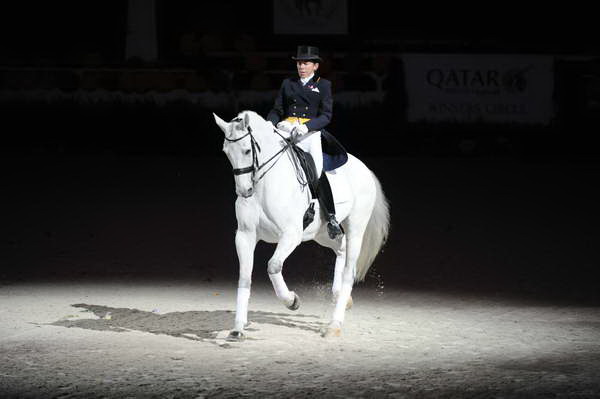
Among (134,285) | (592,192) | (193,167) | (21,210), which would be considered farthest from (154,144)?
(134,285)

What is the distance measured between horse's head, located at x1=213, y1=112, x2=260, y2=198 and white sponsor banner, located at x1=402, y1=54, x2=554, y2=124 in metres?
16.6

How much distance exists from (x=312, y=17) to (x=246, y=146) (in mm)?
22004

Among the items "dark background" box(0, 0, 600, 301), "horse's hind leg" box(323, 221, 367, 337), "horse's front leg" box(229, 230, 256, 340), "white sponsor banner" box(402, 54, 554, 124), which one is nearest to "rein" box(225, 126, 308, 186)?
"horse's front leg" box(229, 230, 256, 340)

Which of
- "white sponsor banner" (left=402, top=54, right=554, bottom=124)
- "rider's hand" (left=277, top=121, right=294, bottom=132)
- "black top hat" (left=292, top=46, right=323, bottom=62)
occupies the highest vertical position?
"white sponsor banner" (left=402, top=54, right=554, bottom=124)

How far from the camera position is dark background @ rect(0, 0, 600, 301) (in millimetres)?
13234

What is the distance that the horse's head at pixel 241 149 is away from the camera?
327 inches

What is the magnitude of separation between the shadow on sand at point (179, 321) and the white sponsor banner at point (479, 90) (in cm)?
1534

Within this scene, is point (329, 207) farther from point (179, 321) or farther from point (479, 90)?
point (479, 90)

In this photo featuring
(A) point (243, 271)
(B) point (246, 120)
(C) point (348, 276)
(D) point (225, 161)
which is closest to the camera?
(B) point (246, 120)

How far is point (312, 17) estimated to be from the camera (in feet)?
98.0

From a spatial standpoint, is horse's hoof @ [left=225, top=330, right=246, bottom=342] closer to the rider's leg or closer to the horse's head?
the horse's head

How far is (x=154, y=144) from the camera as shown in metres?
24.3

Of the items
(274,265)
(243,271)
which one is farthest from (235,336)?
(274,265)

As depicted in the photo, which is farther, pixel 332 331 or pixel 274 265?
pixel 332 331
